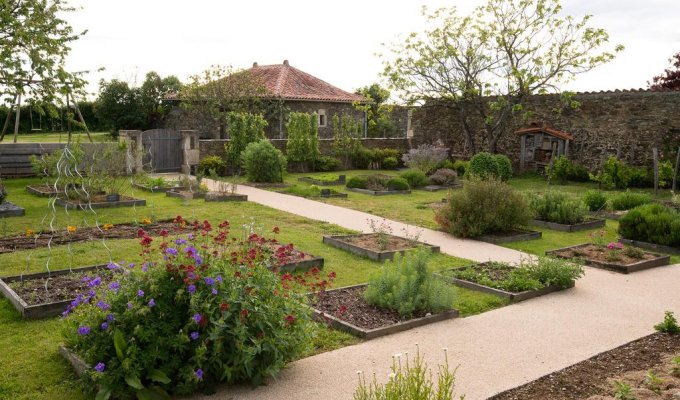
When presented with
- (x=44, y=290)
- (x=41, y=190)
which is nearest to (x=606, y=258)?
(x=44, y=290)

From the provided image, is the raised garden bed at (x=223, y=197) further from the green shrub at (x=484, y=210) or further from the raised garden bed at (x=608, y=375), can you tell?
the raised garden bed at (x=608, y=375)

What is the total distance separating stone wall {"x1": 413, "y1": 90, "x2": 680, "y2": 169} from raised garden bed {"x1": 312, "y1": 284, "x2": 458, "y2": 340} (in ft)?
53.2

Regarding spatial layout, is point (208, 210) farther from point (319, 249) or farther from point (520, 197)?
point (520, 197)

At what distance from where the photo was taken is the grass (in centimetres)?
480

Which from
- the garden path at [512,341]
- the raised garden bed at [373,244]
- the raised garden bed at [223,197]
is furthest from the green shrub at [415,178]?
the garden path at [512,341]

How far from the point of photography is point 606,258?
380 inches

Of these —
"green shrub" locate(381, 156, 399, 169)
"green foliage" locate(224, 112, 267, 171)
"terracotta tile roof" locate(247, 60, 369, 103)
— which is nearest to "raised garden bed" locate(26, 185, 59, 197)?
"green foliage" locate(224, 112, 267, 171)

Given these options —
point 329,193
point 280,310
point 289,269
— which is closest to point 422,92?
point 329,193

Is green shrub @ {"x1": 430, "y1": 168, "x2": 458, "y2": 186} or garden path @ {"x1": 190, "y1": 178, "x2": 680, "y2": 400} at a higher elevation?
green shrub @ {"x1": 430, "y1": 168, "x2": 458, "y2": 186}

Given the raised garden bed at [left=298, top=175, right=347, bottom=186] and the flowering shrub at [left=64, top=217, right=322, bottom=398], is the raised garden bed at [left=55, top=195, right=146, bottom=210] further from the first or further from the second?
the flowering shrub at [left=64, top=217, right=322, bottom=398]

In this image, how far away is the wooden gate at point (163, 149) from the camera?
20.9m

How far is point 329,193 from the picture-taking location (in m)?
16.3

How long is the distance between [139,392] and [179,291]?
72cm

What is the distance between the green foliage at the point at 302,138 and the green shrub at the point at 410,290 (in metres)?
15.9
